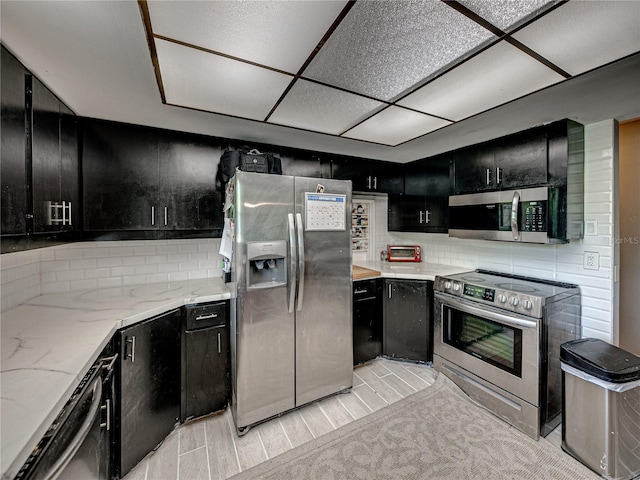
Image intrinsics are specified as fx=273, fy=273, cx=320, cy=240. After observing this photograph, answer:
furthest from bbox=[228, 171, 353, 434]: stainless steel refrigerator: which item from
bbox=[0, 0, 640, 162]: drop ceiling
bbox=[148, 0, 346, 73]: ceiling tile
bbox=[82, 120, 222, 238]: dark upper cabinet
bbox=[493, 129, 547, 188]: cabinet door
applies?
bbox=[493, 129, 547, 188]: cabinet door

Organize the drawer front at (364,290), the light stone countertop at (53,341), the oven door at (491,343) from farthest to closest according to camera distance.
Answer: the drawer front at (364,290), the oven door at (491,343), the light stone countertop at (53,341)

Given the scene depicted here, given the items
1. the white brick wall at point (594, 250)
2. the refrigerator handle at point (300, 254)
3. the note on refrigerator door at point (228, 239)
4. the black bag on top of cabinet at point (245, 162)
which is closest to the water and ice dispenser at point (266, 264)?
the refrigerator handle at point (300, 254)

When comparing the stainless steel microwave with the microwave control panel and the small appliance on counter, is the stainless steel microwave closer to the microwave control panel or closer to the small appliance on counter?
the microwave control panel

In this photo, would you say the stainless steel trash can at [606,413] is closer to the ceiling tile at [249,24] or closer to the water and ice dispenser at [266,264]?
the water and ice dispenser at [266,264]

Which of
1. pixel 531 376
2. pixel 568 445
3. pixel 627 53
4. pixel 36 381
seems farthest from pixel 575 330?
pixel 36 381

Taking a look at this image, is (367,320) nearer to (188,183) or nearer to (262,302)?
(262,302)

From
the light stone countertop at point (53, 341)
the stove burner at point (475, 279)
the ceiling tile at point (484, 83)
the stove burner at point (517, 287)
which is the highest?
the ceiling tile at point (484, 83)

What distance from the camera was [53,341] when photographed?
1268 mm

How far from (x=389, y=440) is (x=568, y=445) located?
3.67ft

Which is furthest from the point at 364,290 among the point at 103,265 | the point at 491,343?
the point at 103,265

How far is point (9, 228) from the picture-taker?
3.84ft

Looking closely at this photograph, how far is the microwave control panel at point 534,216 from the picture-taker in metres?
2.06

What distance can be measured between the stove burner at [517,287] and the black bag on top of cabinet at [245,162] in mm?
2148

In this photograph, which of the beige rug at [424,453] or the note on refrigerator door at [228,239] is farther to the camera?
the note on refrigerator door at [228,239]
